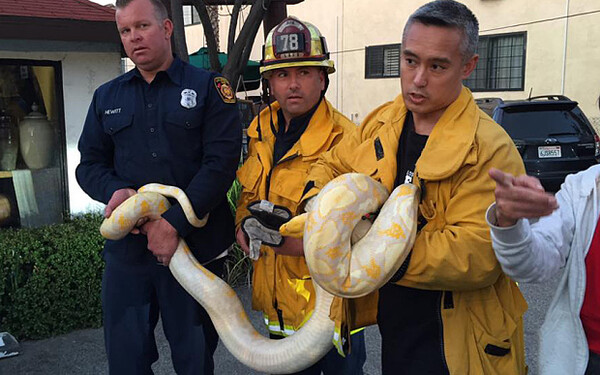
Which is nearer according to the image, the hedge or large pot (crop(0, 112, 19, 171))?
the hedge

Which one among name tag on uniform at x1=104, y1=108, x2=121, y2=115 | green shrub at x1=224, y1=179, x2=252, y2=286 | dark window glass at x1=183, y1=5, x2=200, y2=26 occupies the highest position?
dark window glass at x1=183, y1=5, x2=200, y2=26

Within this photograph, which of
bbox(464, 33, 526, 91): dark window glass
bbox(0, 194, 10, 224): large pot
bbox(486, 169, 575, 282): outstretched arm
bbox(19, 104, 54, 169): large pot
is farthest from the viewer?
bbox(464, 33, 526, 91): dark window glass

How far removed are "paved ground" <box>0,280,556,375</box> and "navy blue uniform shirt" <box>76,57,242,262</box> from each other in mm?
1599

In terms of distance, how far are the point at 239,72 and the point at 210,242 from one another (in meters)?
3.87

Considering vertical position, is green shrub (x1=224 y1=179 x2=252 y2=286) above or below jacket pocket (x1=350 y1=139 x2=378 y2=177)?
below

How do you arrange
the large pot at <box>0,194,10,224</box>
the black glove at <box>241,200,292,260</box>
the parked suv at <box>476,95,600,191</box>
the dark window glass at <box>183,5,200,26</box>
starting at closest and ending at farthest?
the black glove at <box>241,200,292,260</box>
the large pot at <box>0,194,10,224</box>
the parked suv at <box>476,95,600,191</box>
the dark window glass at <box>183,5,200,26</box>

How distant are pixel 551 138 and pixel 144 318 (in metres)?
8.74

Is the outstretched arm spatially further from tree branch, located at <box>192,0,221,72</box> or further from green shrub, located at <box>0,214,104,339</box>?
tree branch, located at <box>192,0,221,72</box>

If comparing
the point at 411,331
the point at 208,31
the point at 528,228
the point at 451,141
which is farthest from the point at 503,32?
the point at 528,228

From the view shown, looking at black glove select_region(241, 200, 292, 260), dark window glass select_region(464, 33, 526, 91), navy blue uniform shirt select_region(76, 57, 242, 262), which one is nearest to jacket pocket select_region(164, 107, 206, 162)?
navy blue uniform shirt select_region(76, 57, 242, 262)

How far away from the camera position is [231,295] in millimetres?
2875

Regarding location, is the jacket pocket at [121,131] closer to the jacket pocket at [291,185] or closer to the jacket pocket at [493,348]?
the jacket pocket at [291,185]

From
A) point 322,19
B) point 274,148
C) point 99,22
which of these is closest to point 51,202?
point 99,22

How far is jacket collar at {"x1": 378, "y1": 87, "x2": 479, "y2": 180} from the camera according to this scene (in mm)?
1866
